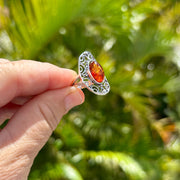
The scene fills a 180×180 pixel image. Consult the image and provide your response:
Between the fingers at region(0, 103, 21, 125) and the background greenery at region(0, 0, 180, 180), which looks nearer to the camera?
the fingers at region(0, 103, 21, 125)

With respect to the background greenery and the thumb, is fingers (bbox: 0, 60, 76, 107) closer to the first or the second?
the thumb

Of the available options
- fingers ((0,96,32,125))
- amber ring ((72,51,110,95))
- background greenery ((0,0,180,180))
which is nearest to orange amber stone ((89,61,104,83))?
amber ring ((72,51,110,95))

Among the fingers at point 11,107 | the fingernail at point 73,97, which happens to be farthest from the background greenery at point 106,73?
the fingernail at point 73,97

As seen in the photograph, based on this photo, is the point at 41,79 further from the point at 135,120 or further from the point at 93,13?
the point at 135,120

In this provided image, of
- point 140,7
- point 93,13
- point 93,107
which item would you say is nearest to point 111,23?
point 93,13

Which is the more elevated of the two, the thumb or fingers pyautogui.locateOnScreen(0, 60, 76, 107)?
fingers pyautogui.locateOnScreen(0, 60, 76, 107)

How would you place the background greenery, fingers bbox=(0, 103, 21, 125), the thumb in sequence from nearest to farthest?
1. the thumb
2. fingers bbox=(0, 103, 21, 125)
3. the background greenery

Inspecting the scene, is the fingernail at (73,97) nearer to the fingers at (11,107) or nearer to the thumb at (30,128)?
the thumb at (30,128)
